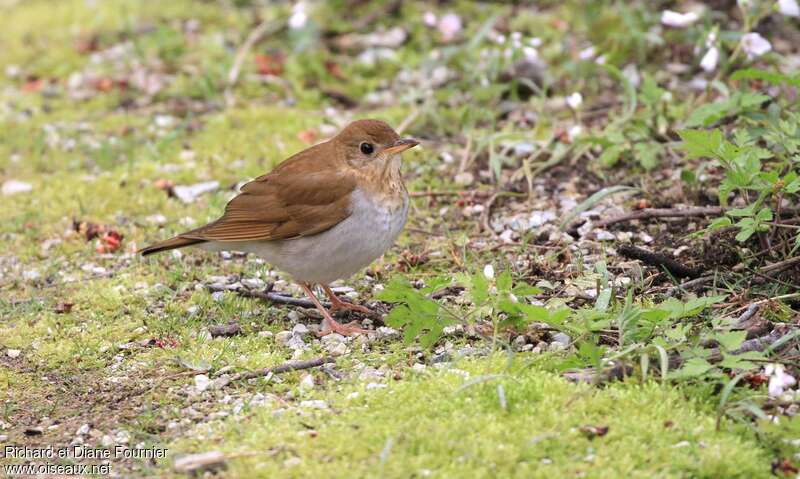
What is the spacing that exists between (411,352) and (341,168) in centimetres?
122

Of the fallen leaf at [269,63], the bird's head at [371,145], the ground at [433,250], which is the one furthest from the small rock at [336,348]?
the fallen leaf at [269,63]

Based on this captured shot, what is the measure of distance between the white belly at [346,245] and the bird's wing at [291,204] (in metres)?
0.05

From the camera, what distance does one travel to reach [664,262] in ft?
17.4

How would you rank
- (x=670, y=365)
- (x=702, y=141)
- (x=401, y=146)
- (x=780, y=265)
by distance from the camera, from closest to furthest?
(x=670, y=365), (x=702, y=141), (x=780, y=265), (x=401, y=146)

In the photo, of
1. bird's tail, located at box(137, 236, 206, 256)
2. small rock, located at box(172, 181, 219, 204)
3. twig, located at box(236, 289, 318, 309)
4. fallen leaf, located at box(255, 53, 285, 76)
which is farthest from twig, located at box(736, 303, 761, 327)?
fallen leaf, located at box(255, 53, 285, 76)

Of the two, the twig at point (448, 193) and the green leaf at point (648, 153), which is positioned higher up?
the green leaf at point (648, 153)

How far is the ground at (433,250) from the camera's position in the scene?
4125 millimetres

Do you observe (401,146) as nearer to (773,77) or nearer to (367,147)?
(367,147)

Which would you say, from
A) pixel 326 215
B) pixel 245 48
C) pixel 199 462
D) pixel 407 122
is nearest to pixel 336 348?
pixel 326 215

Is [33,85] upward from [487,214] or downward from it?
upward

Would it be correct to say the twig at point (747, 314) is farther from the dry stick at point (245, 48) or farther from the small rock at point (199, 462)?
the dry stick at point (245, 48)

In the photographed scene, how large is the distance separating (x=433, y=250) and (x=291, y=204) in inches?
40.4

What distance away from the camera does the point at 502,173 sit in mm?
7199

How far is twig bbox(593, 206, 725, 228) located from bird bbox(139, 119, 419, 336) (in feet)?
4.04
